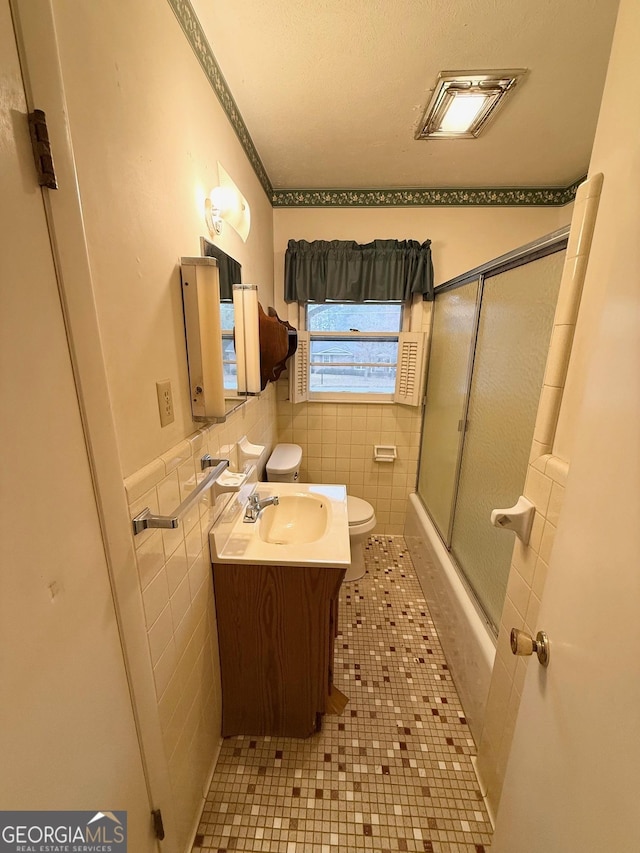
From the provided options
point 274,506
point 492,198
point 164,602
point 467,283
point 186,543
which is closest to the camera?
point 164,602

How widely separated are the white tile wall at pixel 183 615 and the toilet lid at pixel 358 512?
1035 millimetres

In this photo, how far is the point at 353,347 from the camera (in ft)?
7.98

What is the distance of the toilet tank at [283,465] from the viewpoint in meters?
2.00

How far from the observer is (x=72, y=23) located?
0.52 m

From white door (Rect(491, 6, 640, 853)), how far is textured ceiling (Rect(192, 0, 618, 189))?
547 mm

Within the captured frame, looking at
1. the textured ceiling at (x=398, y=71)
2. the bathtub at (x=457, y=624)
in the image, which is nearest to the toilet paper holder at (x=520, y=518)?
the bathtub at (x=457, y=624)

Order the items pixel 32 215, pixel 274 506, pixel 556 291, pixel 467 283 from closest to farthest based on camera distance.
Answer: pixel 32 215 → pixel 556 291 → pixel 274 506 → pixel 467 283

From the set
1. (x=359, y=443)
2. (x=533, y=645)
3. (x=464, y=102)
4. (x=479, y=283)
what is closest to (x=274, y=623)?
(x=533, y=645)

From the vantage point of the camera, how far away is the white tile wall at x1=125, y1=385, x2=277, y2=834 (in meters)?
0.76

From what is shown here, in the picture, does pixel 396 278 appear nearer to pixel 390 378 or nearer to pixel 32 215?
pixel 390 378

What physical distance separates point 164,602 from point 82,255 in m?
0.77

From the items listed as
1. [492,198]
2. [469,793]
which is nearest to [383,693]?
[469,793]

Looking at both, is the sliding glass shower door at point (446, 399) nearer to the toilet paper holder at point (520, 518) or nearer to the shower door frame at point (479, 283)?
the shower door frame at point (479, 283)

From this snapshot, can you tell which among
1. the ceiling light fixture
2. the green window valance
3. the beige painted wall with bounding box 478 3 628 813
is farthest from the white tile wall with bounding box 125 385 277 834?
the ceiling light fixture
